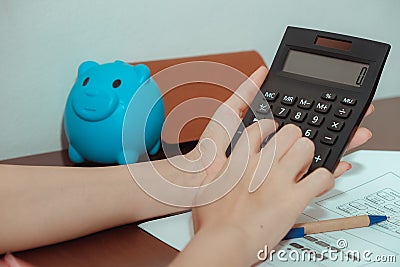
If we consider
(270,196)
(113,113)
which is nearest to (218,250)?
(270,196)

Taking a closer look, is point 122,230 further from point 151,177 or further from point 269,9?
point 269,9

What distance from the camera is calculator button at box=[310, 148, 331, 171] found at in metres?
0.50

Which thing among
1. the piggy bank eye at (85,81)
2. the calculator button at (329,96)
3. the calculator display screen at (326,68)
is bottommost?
the piggy bank eye at (85,81)

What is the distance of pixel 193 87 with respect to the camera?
75 centimetres

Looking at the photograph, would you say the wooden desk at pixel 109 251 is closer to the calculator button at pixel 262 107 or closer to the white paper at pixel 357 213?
the white paper at pixel 357 213

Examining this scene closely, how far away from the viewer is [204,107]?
75cm

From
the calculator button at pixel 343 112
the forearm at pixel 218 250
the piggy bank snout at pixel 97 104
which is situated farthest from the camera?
the piggy bank snout at pixel 97 104

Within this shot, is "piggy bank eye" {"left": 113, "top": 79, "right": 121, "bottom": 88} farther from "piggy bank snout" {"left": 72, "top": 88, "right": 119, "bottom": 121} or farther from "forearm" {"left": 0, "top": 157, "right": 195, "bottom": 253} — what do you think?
"forearm" {"left": 0, "top": 157, "right": 195, "bottom": 253}

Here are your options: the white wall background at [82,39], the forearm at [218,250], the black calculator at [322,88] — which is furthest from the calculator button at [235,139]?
the white wall background at [82,39]

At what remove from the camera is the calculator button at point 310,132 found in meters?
0.53

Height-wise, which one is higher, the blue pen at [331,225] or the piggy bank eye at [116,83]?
the piggy bank eye at [116,83]

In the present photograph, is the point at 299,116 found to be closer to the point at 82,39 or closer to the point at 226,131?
the point at 226,131

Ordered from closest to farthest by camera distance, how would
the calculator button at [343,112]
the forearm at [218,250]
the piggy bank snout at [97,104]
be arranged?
the forearm at [218,250] → the calculator button at [343,112] → the piggy bank snout at [97,104]

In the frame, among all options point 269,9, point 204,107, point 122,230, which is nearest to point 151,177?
point 122,230
